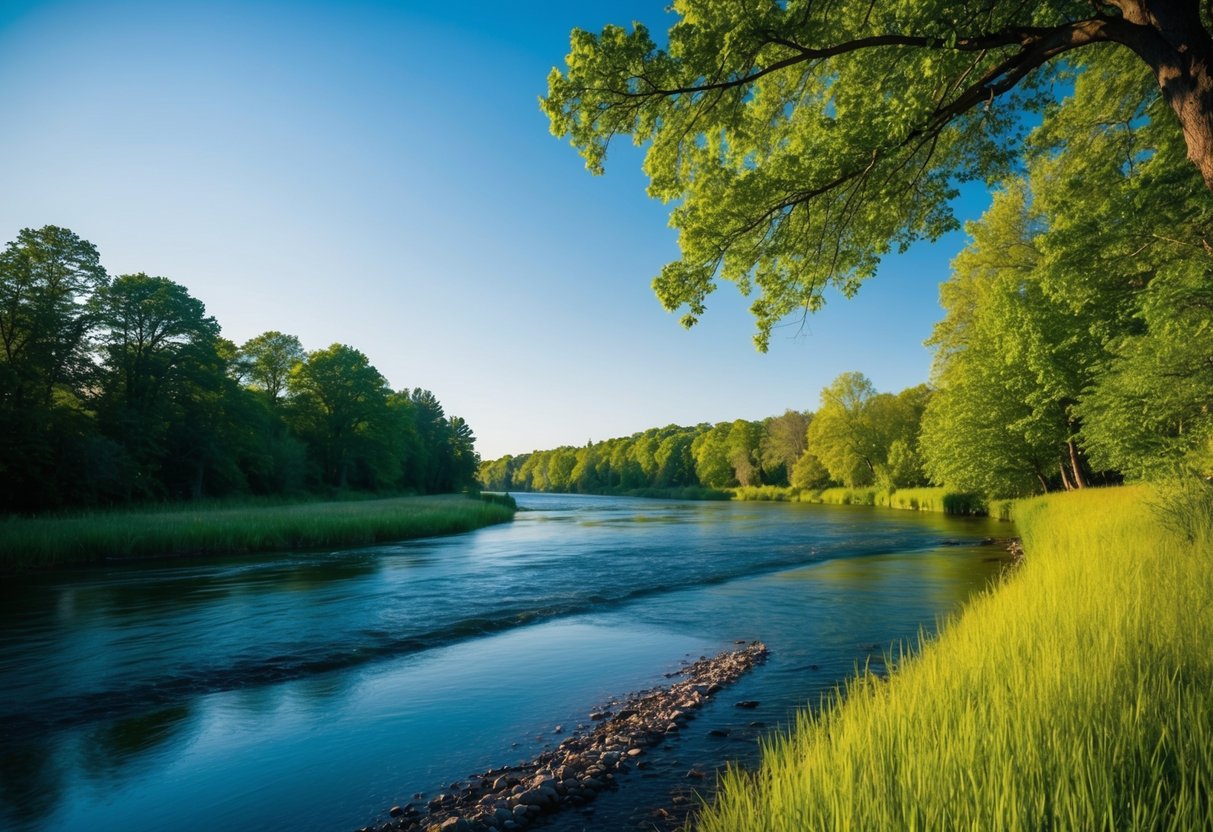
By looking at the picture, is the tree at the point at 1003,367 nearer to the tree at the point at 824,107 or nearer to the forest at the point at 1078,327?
the forest at the point at 1078,327

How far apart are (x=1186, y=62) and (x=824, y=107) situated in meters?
5.25

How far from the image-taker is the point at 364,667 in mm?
10320

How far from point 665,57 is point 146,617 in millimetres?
15310

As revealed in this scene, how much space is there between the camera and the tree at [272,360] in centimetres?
6291

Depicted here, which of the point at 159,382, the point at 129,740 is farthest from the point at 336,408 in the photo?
the point at 129,740

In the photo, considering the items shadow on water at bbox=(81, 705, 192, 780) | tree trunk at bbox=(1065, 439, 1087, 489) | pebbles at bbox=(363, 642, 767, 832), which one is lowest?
shadow on water at bbox=(81, 705, 192, 780)

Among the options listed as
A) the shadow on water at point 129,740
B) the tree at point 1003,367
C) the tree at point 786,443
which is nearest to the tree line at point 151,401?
the shadow on water at point 129,740

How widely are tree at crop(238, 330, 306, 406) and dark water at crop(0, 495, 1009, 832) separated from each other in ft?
155

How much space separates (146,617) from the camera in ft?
44.6

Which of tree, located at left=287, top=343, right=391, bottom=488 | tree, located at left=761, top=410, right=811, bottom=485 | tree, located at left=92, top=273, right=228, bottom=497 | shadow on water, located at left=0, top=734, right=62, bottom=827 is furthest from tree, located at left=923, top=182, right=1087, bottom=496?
tree, located at left=287, top=343, right=391, bottom=488

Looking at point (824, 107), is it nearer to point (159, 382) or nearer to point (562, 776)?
point (562, 776)

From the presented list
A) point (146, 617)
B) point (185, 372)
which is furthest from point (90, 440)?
point (146, 617)

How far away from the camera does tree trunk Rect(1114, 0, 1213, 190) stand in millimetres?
5512

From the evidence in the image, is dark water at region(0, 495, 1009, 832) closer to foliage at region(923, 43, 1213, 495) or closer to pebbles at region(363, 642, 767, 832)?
pebbles at region(363, 642, 767, 832)
